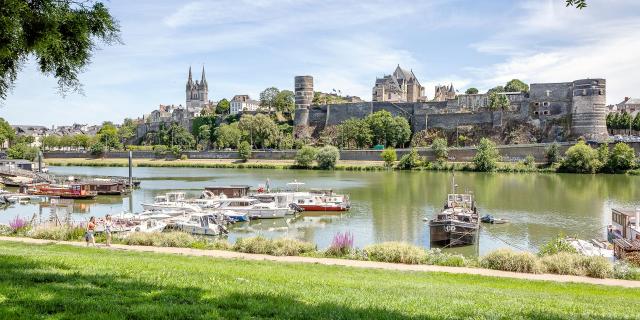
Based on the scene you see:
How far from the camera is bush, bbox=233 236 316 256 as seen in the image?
1800 cm

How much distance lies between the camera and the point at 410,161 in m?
84.8

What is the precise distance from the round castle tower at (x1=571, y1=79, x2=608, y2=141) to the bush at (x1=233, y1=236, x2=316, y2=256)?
80.8m

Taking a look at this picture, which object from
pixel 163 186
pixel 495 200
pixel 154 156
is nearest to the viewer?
pixel 495 200

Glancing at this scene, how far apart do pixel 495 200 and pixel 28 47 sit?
40.0 metres

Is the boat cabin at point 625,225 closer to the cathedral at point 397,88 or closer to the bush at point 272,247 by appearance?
the bush at point 272,247

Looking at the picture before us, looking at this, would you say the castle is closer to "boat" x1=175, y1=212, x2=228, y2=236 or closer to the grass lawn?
"boat" x1=175, y1=212, x2=228, y2=236

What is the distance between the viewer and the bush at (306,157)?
87.4m

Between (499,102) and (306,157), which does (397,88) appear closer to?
(499,102)

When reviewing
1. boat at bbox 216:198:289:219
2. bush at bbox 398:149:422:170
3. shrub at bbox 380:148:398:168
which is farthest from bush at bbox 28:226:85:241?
shrub at bbox 380:148:398:168

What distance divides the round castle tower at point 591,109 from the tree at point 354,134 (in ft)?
112

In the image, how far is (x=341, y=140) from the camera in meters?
105

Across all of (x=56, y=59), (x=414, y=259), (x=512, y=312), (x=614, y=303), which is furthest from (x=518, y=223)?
(x=56, y=59)

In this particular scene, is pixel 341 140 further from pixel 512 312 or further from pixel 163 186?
pixel 512 312

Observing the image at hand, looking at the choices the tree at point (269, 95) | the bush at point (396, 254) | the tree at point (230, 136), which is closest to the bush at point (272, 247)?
the bush at point (396, 254)
